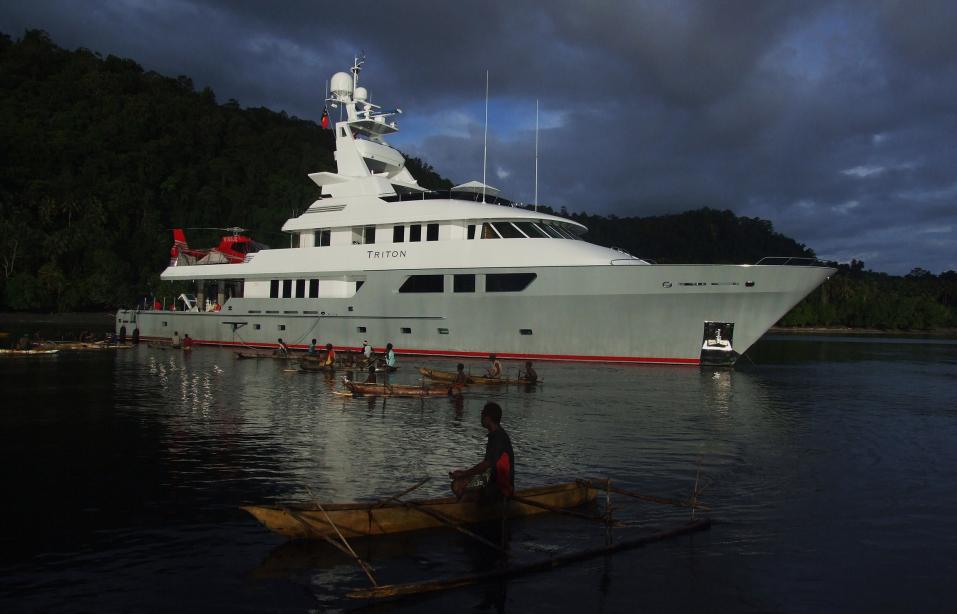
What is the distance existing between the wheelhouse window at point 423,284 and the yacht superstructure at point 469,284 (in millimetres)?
53

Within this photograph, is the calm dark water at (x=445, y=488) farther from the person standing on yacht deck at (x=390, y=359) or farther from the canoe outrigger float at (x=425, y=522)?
the person standing on yacht deck at (x=390, y=359)

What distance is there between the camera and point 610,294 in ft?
88.7

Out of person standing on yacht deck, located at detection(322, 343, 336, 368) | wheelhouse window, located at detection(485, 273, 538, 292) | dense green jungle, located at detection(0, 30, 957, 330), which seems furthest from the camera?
dense green jungle, located at detection(0, 30, 957, 330)

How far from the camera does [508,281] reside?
92.6 ft

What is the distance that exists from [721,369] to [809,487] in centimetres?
1804

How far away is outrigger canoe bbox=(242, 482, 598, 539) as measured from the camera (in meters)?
7.68

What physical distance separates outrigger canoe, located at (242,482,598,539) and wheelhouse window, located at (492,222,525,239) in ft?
66.6

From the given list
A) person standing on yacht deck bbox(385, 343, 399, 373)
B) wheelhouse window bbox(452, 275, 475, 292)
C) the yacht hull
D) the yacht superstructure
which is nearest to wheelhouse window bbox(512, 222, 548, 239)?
the yacht superstructure

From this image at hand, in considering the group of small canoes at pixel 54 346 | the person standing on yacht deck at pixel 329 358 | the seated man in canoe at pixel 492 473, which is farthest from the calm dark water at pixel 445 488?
the group of small canoes at pixel 54 346

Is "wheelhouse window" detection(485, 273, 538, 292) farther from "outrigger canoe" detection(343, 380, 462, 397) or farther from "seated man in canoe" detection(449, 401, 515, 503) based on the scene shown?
"seated man in canoe" detection(449, 401, 515, 503)

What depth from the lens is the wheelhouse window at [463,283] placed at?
2883cm

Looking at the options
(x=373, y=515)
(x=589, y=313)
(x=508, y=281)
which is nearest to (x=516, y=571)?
(x=373, y=515)

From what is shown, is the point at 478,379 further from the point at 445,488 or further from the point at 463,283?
the point at 445,488

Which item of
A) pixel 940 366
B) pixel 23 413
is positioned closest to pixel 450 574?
pixel 23 413
